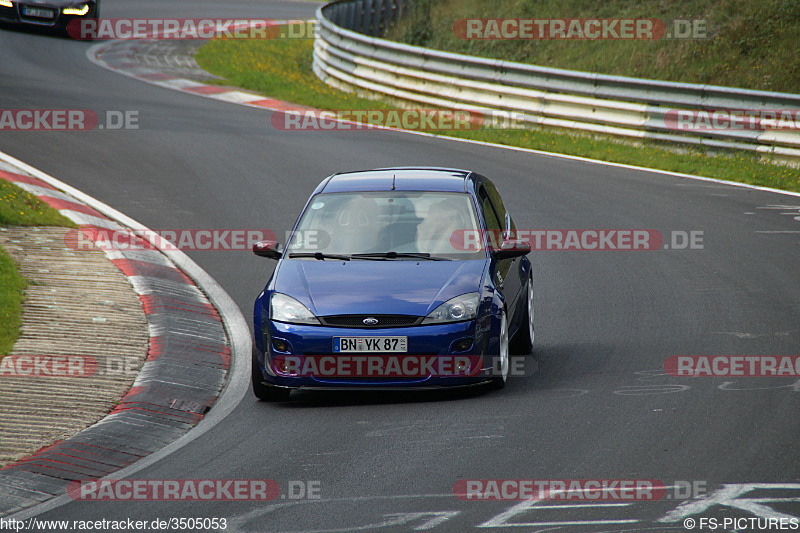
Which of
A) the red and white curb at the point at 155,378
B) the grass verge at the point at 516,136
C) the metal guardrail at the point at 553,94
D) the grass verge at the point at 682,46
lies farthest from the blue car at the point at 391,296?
the grass verge at the point at 682,46

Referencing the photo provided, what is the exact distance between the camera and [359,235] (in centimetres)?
915

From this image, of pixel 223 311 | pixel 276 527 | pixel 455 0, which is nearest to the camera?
pixel 276 527

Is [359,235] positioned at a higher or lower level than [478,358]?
higher

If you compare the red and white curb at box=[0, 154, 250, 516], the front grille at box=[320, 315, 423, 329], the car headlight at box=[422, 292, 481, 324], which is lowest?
the red and white curb at box=[0, 154, 250, 516]

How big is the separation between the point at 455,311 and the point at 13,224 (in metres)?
6.67

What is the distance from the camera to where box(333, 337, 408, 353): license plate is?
8.00 metres

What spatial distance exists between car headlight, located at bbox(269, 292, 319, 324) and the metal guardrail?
11.6 m

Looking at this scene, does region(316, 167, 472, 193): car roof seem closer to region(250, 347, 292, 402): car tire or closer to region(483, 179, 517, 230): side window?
region(483, 179, 517, 230): side window

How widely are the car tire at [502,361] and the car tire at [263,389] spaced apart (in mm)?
1579

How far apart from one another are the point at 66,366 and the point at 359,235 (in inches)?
101

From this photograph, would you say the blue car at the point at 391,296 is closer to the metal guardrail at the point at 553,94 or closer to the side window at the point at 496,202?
the side window at the point at 496,202

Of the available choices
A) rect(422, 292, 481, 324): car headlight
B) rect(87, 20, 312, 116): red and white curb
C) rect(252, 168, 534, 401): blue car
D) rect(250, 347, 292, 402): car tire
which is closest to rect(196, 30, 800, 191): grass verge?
rect(87, 20, 312, 116): red and white curb

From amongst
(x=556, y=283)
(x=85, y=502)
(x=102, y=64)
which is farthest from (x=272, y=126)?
(x=85, y=502)

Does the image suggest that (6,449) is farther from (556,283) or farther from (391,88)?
(391,88)
